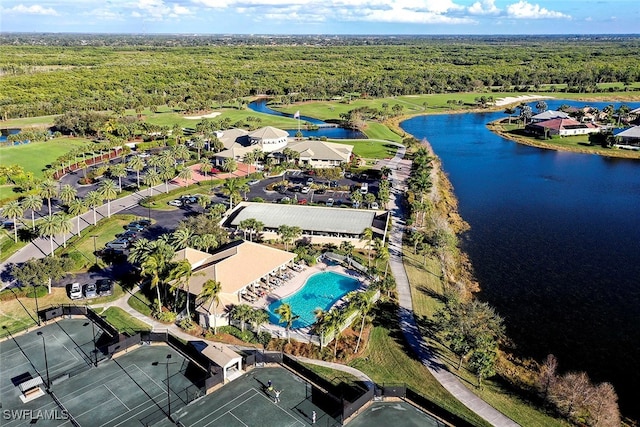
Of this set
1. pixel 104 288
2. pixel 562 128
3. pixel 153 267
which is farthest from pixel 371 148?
pixel 153 267

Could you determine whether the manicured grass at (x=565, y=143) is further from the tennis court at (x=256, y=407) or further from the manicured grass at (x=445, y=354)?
the tennis court at (x=256, y=407)

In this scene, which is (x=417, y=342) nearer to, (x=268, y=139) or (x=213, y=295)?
(x=213, y=295)

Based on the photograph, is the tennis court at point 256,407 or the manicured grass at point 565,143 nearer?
the tennis court at point 256,407

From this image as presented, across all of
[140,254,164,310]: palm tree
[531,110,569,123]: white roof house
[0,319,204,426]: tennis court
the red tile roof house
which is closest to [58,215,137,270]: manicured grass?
[0,319,204,426]: tennis court

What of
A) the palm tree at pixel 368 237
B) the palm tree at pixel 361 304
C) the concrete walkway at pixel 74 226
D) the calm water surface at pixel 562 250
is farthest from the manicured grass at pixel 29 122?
the palm tree at pixel 361 304

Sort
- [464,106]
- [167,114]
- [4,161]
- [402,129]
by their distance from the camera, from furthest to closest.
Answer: [464,106], [167,114], [402,129], [4,161]

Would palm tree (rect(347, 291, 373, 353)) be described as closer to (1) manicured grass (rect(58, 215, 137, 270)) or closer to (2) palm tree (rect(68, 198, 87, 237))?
(1) manicured grass (rect(58, 215, 137, 270))

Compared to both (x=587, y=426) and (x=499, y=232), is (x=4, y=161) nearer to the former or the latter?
(x=499, y=232)

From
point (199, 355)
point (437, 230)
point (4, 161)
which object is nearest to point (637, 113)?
point (437, 230)
